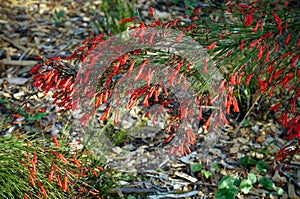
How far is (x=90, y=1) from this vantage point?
3736 millimetres

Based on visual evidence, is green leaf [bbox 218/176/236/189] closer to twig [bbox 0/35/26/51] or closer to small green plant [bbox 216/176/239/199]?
small green plant [bbox 216/176/239/199]

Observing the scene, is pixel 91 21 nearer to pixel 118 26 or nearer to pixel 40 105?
pixel 118 26

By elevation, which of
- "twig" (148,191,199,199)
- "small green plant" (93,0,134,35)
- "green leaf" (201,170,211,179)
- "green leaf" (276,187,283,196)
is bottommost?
"green leaf" (276,187,283,196)

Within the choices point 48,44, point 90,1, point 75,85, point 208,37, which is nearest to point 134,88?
point 75,85

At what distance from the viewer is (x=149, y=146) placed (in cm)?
256

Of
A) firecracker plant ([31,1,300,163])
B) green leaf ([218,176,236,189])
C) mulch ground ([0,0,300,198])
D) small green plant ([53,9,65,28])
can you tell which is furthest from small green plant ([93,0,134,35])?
green leaf ([218,176,236,189])

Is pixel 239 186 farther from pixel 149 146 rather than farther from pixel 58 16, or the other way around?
pixel 58 16

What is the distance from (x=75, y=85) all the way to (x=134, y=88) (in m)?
0.29

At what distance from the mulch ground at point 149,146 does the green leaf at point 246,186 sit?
0.06m

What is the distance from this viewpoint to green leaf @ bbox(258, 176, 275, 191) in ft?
A: 7.48

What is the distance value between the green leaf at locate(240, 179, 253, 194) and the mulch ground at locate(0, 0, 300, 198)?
6cm

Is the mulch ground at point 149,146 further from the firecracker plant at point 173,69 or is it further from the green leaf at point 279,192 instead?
the firecracker plant at point 173,69

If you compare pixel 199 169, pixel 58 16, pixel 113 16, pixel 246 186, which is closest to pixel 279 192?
pixel 246 186

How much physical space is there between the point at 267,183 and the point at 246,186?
132 mm
